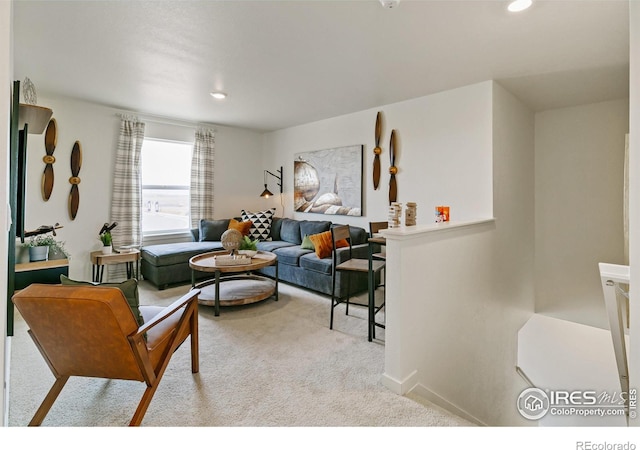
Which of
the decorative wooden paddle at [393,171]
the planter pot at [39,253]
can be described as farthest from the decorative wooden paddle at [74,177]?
the decorative wooden paddle at [393,171]

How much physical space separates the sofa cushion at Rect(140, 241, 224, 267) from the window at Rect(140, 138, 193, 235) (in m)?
0.63

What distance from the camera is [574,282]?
158 inches

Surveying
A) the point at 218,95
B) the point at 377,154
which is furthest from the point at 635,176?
the point at 218,95

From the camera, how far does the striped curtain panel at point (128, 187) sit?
4336 millimetres

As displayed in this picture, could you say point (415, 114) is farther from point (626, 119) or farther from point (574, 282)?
point (574, 282)

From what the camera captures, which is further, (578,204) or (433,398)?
(578,204)

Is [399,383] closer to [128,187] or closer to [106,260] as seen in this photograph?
[106,260]

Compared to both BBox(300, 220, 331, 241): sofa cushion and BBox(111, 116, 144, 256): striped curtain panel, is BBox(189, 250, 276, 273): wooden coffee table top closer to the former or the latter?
BBox(300, 220, 331, 241): sofa cushion

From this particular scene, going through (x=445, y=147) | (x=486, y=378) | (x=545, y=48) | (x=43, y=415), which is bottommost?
(x=486, y=378)

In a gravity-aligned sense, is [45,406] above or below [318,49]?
below

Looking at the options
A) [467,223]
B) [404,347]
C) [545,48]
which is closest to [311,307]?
[404,347]

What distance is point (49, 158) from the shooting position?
375 cm

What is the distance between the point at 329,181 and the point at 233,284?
2.09 m

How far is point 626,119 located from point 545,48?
77.3 inches
